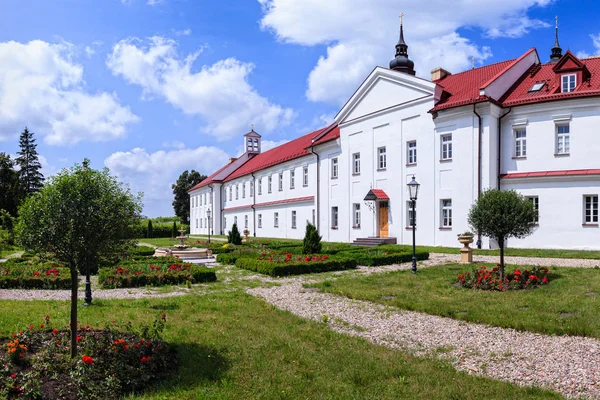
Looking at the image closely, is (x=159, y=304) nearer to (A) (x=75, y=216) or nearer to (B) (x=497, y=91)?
(A) (x=75, y=216)

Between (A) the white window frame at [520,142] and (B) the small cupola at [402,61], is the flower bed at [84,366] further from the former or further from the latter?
(B) the small cupola at [402,61]

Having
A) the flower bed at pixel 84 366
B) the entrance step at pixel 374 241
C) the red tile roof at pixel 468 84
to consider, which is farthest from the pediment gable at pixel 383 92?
the flower bed at pixel 84 366

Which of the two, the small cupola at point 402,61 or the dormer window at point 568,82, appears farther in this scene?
the small cupola at point 402,61

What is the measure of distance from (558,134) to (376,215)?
10009 mm

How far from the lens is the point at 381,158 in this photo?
25.6m

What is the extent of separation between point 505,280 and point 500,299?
4.65 feet

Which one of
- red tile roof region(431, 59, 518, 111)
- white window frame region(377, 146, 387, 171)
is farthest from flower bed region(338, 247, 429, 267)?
white window frame region(377, 146, 387, 171)

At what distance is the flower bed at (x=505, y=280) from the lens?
998 cm

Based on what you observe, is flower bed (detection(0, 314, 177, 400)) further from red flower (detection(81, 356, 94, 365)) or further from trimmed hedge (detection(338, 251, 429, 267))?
Result: trimmed hedge (detection(338, 251, 429, 267))

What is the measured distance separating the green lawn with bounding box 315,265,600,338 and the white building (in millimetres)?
7936

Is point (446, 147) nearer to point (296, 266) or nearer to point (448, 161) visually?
point (448, 161)

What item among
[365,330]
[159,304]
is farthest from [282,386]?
[159,304]

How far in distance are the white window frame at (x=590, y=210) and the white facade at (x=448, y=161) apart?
38mm

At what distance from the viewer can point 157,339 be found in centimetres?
552
